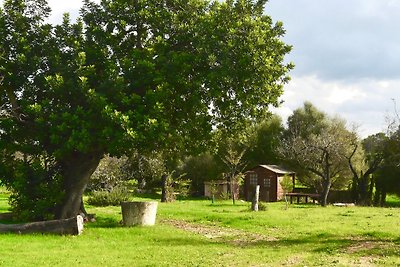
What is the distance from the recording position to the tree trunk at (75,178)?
2595cm

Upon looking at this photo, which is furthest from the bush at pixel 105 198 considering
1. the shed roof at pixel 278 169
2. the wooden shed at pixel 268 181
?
the shed roof at pixel 278 169

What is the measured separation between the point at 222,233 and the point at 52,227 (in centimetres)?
763

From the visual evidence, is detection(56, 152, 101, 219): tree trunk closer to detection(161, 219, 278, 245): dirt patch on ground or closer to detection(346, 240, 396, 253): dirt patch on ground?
detection(161, 219, 278, 245): dirt patch on ground

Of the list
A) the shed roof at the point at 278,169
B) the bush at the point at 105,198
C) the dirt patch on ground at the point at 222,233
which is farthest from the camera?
the shed roof at the point at 278,169

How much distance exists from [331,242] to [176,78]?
33.3 feet

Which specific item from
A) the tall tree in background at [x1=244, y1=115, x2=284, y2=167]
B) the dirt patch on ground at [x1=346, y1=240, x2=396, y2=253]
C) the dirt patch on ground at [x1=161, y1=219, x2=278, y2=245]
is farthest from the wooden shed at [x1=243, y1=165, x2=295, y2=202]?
the dirt patch on ground at [x1=346, y1=240, x2=396, y2=253]

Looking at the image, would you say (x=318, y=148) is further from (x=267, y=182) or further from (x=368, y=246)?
(x=368, y=246)

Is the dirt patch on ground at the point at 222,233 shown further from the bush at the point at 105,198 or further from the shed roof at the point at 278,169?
the shed roof at the point at 278,169

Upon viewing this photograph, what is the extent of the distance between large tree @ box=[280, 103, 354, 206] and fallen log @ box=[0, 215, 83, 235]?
29.8 m

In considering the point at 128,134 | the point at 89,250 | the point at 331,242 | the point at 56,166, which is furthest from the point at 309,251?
the point at 56,166

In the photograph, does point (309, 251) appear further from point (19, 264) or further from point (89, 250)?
point (19, 264)

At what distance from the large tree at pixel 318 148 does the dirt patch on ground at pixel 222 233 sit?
74.3ft

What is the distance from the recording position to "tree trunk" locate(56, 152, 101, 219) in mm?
25953

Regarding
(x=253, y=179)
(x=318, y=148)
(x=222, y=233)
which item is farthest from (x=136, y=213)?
(x=253, y=179)
